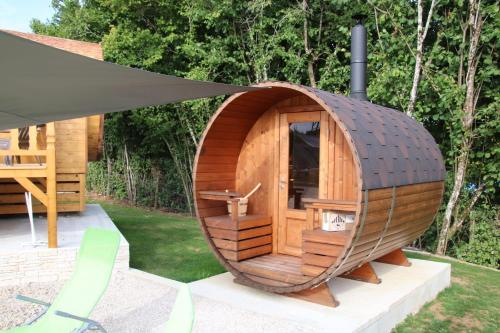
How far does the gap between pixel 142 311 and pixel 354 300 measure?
238cm

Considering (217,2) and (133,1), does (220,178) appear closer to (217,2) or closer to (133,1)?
(217,2)

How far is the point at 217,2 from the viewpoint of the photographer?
1245 centimetres

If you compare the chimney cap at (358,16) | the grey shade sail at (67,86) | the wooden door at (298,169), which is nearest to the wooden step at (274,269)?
the wooden door at (298,169)

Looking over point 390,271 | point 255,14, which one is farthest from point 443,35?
point 390,271

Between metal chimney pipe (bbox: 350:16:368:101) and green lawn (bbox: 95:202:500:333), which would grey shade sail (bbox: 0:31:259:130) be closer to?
green lawn (bbox: 95:202:500:333)

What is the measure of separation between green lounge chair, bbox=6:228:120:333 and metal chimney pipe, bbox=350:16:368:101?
4669 millimetres

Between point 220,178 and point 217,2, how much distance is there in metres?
7.49

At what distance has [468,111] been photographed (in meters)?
9.46

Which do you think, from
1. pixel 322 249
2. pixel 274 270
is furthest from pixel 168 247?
pixel 322 249

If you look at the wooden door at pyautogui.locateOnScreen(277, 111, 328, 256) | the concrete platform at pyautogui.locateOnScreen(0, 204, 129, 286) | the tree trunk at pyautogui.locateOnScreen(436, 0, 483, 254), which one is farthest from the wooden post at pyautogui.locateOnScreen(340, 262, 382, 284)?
the tree trunk at pyautogui.locateOnScreen(436, 0, 483, 254)

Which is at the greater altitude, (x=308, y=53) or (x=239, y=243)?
(x=308, y=53)

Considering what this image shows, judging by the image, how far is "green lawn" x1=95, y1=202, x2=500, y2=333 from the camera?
554 cm

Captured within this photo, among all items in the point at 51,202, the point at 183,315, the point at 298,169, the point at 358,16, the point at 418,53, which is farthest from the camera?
the point at 358,16

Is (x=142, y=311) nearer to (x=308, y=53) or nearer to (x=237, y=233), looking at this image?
(x=237, y=233)
